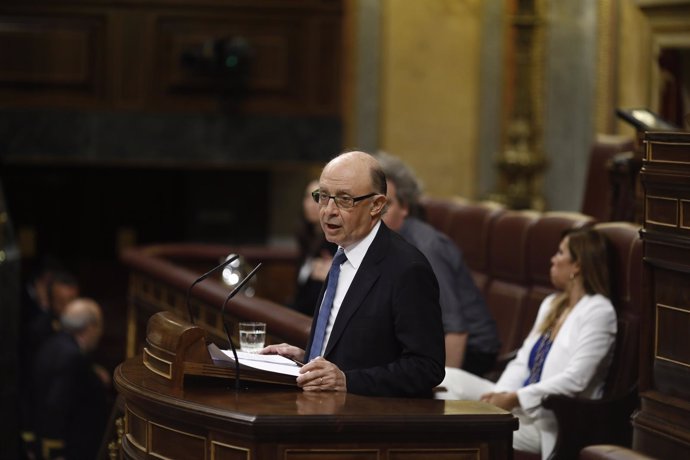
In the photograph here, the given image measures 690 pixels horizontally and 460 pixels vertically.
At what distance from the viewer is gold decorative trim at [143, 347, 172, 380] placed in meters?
3.23

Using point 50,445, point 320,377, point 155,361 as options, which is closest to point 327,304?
point 320,377

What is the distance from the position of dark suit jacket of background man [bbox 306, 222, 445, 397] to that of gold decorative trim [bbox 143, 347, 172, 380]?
38 centimetres

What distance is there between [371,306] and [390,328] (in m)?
0.07

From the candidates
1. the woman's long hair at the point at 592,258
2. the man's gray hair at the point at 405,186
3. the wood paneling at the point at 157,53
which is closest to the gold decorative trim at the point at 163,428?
the woman's long hair at the point at 592,258

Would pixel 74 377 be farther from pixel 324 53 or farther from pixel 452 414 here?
pixel 452 414

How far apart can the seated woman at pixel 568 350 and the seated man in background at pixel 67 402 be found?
9.81ft

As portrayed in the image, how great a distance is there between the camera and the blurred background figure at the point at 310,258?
608 centimetres

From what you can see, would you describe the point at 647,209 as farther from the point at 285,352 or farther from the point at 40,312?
the point at 40,312

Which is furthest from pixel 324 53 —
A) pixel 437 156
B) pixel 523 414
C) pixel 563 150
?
pixel 523 414

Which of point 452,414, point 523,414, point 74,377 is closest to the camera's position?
point 452,414

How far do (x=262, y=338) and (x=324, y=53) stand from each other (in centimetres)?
571

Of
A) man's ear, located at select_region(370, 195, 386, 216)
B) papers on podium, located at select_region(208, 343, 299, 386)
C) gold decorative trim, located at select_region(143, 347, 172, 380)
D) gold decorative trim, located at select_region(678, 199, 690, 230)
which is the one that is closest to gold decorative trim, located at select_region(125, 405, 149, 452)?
gold decorative trim, located at select_region(143, 347, 172, 380)

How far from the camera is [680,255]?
12.1ft

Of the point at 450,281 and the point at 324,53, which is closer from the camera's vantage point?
the point at 450,281
